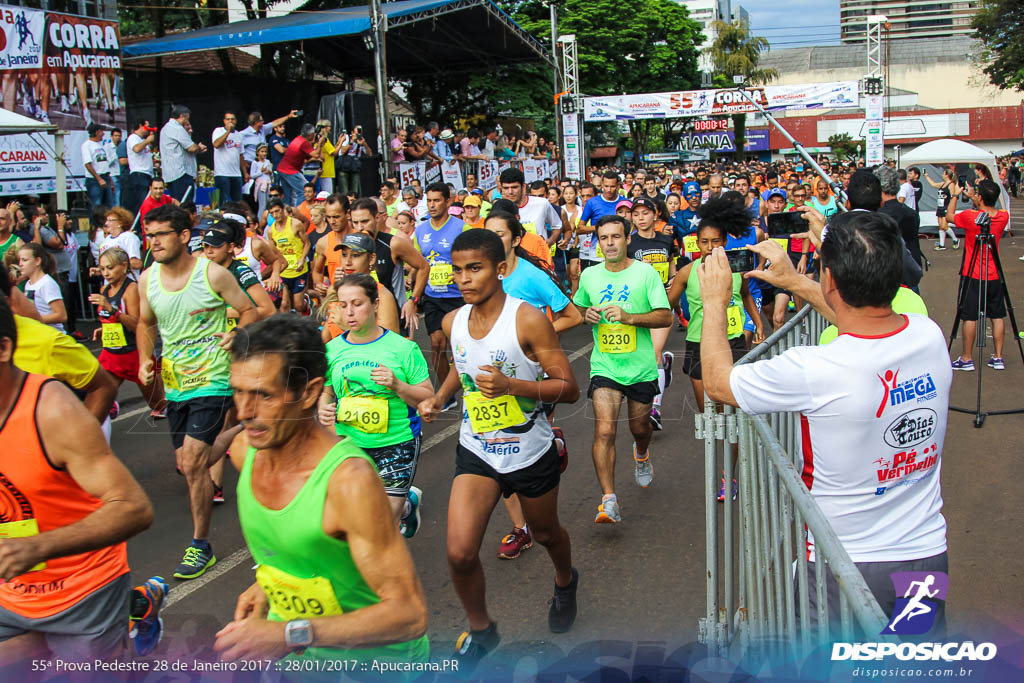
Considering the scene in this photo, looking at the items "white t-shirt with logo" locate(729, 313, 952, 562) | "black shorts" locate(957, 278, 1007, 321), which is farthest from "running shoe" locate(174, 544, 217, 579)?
"black shorts" locate(957, 278, 1007, 321)

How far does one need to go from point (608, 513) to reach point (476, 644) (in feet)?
5.29

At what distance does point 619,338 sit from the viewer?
18.1 ft

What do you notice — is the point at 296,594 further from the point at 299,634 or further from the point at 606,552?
the point at 606,552

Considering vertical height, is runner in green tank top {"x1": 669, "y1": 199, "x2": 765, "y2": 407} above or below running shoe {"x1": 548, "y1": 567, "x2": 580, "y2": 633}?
above

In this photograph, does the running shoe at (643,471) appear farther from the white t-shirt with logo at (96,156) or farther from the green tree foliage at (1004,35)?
the green tree foliage at (1004,35)

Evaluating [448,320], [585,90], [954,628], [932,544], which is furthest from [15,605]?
Answer: [585,90]

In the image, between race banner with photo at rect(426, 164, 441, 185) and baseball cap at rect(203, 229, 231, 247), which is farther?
race banner with photo at rect(426, 164, 441, 185)

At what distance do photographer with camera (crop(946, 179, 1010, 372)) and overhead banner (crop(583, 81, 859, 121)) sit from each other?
17.7 meters

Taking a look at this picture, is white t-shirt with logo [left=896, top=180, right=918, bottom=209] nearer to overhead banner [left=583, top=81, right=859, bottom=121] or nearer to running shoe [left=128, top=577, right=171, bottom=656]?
overhead banner [left=583, top=81, right=859, bottom=121]

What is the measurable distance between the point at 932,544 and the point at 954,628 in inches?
47.2

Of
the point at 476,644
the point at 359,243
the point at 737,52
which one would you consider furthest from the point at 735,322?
the point at 737,52

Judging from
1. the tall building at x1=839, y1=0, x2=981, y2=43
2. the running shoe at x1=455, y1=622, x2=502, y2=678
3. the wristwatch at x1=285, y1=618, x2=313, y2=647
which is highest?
the tall building at x1=839, y1=0, x2=981, y2=43

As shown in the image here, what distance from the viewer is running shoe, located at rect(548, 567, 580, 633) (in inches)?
159

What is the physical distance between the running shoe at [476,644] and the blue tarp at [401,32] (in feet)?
49.6
